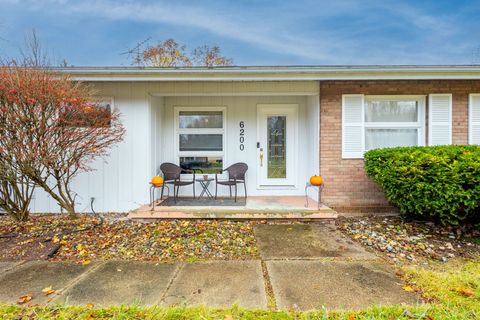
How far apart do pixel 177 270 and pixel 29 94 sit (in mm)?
3314

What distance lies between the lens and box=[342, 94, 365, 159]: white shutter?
5426 mm

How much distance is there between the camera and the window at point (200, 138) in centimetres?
648

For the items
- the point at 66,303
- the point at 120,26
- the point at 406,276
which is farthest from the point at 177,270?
the point at 120,26

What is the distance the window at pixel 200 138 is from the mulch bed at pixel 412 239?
10.7ft

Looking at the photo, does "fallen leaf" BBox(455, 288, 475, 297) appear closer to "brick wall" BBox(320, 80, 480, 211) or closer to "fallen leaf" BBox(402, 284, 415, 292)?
"fallen leaf" BBox(402, 284, 415, 292)

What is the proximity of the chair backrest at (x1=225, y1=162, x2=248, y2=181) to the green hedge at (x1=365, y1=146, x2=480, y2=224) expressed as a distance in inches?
116

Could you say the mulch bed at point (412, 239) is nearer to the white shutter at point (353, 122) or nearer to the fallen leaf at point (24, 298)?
the white shutter at point (353, 122)

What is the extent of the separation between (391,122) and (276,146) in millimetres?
2569

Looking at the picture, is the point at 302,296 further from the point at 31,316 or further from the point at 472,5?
the point at 472,5

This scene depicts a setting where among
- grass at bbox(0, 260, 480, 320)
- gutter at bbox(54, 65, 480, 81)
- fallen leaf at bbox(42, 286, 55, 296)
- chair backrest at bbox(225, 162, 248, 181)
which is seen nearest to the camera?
grass at bbox(0, 260, 480, 320)

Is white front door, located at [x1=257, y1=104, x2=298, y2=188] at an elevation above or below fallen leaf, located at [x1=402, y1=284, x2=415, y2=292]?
above

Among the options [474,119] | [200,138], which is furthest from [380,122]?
[200,138]

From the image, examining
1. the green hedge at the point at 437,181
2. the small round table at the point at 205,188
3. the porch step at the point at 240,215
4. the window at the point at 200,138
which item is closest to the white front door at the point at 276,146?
the window at the point at 200,138

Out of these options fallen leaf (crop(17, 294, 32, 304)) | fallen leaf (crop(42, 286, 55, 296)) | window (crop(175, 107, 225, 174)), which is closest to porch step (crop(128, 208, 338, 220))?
window (crop(175, 107, 225, 174))
